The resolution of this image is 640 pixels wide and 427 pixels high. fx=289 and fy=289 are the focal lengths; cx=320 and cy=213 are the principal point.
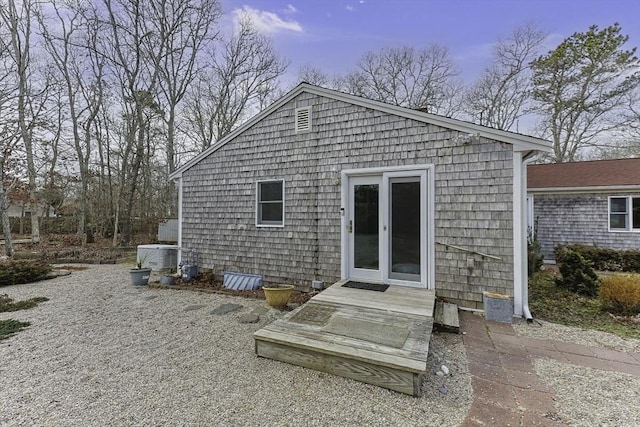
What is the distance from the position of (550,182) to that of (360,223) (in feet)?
26.4

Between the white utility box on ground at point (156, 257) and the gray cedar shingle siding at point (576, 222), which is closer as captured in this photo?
the white utility box on ground at point (156, 257)

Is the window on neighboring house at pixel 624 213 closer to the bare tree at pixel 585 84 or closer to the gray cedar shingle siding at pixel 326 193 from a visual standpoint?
the gray cedar shingle siding at pixel 326 193

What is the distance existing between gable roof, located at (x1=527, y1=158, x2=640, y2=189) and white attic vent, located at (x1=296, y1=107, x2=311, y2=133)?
26.5 feet

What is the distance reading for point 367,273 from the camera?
557 centimetres

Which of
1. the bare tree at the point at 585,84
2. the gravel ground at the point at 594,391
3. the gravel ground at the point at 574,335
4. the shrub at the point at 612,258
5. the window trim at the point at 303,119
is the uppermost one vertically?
the bare tree at the point at 585,84

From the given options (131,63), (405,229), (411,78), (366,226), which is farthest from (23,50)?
(411,78)

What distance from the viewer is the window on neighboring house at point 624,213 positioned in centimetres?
845

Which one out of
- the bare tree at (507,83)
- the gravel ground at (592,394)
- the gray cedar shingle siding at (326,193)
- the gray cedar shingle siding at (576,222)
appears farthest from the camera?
the bare tree at (507,83)

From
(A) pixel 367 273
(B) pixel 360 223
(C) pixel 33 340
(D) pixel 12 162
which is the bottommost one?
(C) pixel 33 340

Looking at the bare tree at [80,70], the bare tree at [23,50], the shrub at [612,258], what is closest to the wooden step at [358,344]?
the shrub at [612,258]

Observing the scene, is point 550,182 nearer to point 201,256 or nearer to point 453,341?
point 453,341

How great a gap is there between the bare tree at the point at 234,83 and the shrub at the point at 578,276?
57.4 ft

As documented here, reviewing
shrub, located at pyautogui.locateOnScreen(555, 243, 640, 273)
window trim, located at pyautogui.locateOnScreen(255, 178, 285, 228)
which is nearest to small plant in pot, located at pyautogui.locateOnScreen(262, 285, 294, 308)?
window trim, located at pyautogui.locateOnScreen(255, 178, 285, 228)

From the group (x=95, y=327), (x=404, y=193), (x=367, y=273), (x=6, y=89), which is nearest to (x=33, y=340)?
(x=95, y=327)
